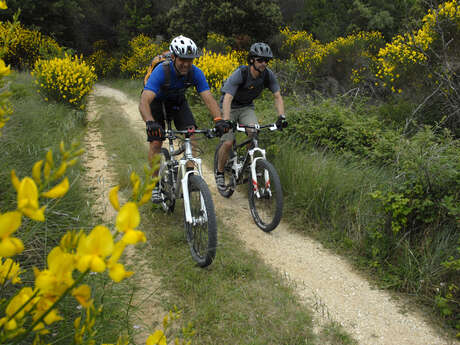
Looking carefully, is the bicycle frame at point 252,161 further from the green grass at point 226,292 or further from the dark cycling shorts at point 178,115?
the green grass at point 226,292

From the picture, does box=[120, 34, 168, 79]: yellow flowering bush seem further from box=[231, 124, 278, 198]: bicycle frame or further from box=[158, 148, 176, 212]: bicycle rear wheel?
box=[158, 148, 176, 212]: bicycle rear wheel

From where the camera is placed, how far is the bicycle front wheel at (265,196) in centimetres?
439

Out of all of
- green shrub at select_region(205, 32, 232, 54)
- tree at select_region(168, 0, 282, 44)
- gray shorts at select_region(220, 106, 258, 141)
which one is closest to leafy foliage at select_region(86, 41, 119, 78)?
tree at select_region(168, 0, 282, 44)

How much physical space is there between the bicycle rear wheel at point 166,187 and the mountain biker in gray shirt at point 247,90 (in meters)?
0.90

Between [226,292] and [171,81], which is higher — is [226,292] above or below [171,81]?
below

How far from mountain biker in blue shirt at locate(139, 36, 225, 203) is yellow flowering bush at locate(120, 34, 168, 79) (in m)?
13.5

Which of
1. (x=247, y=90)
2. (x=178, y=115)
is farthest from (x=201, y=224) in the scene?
(x=247, y=90)

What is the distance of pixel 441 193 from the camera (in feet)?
11.9

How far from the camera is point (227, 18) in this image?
1616cm

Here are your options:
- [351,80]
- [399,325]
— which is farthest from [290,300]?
[351,80]

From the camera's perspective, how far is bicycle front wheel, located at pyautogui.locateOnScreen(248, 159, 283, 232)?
4394 mm

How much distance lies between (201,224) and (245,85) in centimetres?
228

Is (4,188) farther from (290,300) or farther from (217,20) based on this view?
(217,20)

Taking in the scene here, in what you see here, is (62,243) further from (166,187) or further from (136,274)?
(166,187)
